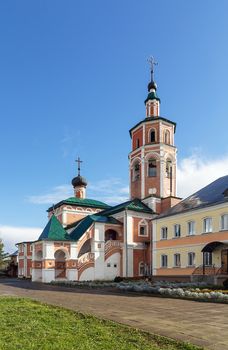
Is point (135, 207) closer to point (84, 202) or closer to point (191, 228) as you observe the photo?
point (191, 228)

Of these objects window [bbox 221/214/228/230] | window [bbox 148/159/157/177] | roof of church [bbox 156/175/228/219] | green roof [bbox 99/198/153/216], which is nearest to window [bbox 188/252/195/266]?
roof of church [bbox 156/175/228/219]

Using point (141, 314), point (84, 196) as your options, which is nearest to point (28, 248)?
point (84, 196)

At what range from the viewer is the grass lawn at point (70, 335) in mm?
6559

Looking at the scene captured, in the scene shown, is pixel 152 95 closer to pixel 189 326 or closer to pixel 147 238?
pixel 147 238

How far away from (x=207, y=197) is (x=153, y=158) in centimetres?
1146

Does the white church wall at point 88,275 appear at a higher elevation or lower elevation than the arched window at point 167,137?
lower

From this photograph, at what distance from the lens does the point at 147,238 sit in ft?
126

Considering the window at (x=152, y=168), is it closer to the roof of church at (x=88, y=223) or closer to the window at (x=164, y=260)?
the roof of church at (x=88, y=223)

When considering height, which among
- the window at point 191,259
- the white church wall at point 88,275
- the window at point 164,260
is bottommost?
the white church wall at point 88,275

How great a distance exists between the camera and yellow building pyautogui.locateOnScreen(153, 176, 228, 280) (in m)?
26.6

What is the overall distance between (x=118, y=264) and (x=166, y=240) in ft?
23.1

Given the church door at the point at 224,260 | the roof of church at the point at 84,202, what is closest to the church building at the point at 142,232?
the church door at the point at 224,260

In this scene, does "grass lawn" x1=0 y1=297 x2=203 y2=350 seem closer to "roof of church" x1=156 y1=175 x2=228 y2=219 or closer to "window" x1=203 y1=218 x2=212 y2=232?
"roof of church" x1=156 y1=175 x2=228 y2=219

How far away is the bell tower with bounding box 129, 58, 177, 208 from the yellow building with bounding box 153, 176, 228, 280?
669 centimetres
